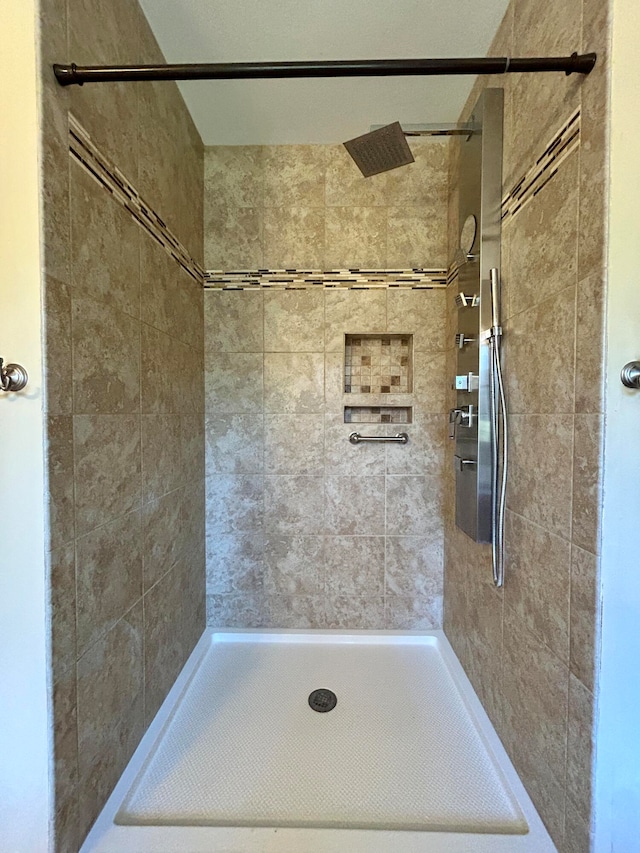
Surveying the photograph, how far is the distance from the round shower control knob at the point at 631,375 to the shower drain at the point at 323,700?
151 centimetres

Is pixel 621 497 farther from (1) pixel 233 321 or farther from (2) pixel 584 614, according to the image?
(1) pixel 233 321

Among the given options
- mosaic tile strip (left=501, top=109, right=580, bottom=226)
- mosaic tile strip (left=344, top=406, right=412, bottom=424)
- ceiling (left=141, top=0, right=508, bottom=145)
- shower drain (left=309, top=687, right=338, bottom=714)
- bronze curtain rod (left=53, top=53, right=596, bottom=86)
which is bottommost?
shower drain (left=309, top=687, right=338, bottom=714)

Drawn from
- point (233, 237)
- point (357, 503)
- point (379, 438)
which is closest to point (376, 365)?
point (379, 438)

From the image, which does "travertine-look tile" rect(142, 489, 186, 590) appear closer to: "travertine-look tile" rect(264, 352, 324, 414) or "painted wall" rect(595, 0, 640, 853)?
"travertine-look tile" rect(264, 352, 324, 414)

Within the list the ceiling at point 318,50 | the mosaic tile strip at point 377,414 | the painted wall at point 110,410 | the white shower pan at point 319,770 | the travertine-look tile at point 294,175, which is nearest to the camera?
the painted wall at point 110,410

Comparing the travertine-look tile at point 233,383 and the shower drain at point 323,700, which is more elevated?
the travertine-look tile at point 233,383

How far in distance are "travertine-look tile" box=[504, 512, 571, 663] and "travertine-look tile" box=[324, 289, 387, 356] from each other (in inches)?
44.3

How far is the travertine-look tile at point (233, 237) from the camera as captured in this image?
1.81m

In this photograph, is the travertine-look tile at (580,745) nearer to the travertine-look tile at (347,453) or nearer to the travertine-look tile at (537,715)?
the travertine-look tile at (537,715)

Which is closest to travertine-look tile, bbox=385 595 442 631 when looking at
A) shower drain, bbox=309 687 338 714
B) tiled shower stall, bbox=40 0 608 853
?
tiled shower stall, bbox=40 0 608 853

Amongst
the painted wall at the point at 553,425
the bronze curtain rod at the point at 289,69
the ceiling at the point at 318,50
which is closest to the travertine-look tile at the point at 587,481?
the painted wall at the point at 553,425

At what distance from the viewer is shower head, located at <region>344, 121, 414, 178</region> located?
1.36 metres

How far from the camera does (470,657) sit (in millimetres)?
1489

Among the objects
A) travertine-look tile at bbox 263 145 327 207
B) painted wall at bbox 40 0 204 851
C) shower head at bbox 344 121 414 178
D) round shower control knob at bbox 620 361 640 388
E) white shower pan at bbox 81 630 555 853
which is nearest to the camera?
round shower control knob at bbox 620 361 640 388
